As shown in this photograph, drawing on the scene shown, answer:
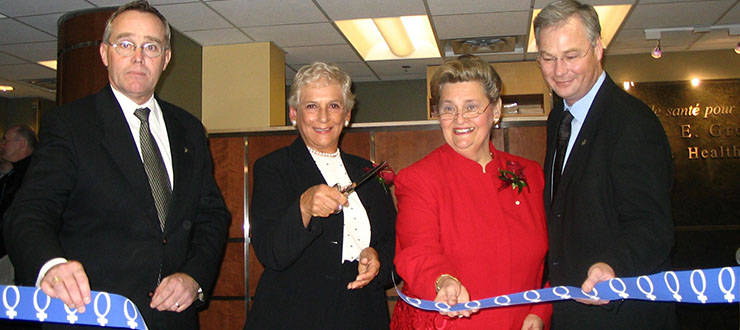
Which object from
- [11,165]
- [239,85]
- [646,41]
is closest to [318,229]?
[11,165]

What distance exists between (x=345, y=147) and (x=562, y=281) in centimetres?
231

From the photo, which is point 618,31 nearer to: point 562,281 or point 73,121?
point 562,281

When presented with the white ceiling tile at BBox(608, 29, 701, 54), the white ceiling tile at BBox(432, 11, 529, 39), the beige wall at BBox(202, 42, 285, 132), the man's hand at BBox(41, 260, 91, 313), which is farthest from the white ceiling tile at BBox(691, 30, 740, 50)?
the man's hand at BBox(41, 260, 91, 313)

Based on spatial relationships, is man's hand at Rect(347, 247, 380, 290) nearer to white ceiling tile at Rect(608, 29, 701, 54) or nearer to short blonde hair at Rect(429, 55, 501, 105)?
short blonde hair at Rect(429, 55, 501, 105)

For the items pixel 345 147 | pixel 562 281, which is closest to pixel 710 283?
pixel 562 281

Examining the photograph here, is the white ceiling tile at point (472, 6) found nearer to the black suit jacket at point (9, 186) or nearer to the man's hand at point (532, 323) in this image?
the black suit jacket at point (9, 186)

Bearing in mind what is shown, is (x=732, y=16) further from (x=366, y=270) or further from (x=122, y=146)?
(x=122, y=146)

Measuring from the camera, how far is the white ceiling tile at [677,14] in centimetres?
593

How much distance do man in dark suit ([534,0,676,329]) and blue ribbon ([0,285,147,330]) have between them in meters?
1.18

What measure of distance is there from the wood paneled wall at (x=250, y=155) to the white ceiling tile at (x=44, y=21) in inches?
128

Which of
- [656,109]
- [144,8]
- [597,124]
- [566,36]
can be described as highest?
[656,109]

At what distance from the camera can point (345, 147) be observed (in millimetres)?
3748

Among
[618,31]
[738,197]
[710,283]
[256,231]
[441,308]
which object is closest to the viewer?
[710,283]

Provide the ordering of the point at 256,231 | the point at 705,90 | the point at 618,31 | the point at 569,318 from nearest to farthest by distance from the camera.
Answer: the point at 569,318 → the point at 256,231 → the point at 618,31 → the point at 705,90
